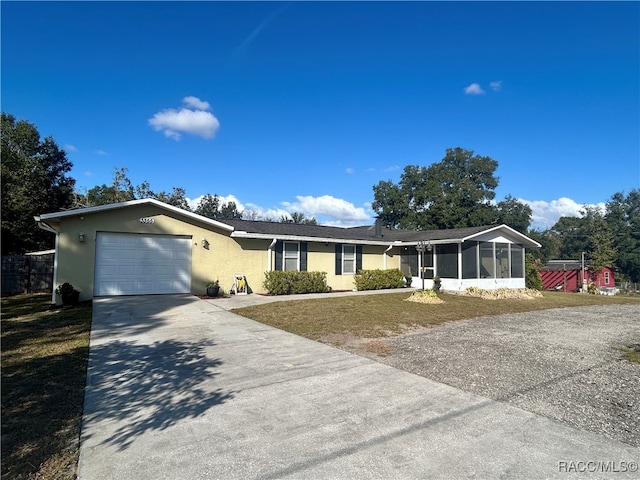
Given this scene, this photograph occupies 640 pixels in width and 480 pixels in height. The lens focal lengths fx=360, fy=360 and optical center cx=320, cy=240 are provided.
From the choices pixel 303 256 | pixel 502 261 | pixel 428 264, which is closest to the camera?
pixel 303 256

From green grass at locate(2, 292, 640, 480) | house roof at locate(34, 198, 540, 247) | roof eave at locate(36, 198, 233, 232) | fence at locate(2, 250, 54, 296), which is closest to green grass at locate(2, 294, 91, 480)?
green grass at locate(2, 292, 640, 480)

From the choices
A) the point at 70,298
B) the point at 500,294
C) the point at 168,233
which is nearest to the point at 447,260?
the point at 500,294

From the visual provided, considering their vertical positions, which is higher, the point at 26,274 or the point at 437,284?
the point at 26,274

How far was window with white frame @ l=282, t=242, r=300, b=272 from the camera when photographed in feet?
51.2

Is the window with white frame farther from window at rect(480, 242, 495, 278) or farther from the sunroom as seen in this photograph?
window at rect(480, 242, 495, 278)

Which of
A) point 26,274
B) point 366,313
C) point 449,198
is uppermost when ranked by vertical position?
point 449,198

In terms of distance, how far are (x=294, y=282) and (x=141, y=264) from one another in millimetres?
5732

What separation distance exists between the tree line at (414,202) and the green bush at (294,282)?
14896 mm

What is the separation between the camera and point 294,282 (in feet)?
48.7

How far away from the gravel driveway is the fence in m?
15.8

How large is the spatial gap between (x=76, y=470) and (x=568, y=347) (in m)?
7.37

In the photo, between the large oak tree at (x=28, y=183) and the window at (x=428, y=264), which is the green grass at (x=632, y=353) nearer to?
the window at (x=428, y=264)

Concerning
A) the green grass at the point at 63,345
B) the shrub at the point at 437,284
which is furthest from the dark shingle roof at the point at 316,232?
the green grass at the point at 63,345

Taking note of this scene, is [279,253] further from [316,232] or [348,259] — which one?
[348,259]
